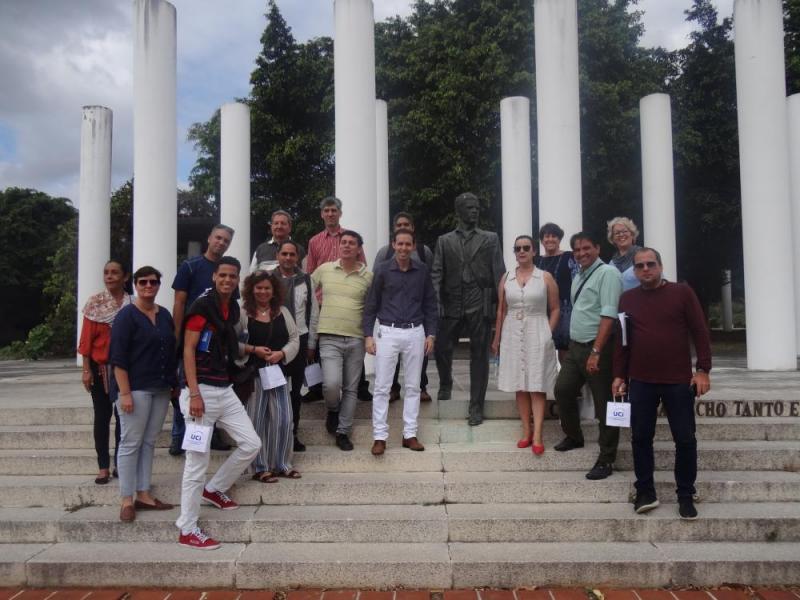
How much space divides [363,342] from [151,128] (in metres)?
4.86

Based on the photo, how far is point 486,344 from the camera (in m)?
5.80

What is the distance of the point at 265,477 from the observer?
505cm

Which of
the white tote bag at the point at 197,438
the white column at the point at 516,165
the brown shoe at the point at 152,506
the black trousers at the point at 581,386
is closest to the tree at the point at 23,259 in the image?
the white column at the point at 516,165

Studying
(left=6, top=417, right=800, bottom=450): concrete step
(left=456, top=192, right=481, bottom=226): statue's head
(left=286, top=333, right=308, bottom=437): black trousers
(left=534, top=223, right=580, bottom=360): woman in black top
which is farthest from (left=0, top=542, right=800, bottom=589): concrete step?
(left=456, top=192, right=481, bottom=226): statue's head

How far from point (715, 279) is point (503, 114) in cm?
1492

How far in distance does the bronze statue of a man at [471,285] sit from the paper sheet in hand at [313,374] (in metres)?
1.14

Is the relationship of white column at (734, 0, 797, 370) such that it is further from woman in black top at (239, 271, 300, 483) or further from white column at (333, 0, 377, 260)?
woman in black top at (239, 271, 300, 483)

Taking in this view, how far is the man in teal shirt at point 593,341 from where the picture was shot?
4945mm

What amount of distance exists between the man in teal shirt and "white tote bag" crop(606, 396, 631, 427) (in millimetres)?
366

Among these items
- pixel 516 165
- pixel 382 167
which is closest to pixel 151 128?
pixel 382 167

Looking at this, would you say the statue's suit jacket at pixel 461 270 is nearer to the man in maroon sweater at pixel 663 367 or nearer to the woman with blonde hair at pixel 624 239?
the woman with blonde hair at pixel 624 239

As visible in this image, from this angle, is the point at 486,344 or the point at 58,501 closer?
the point at 58,501

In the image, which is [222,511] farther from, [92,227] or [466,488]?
[92,227]

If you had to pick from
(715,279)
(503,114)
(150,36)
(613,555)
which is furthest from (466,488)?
(715,279)
